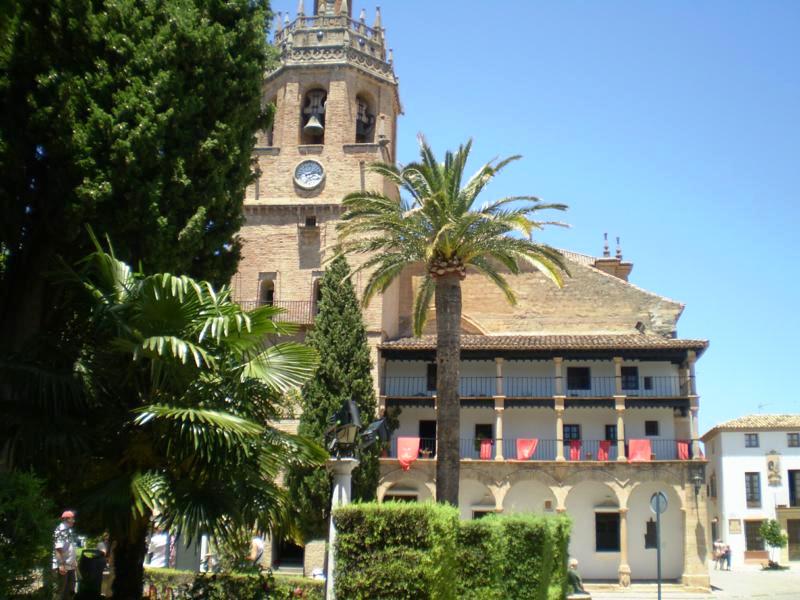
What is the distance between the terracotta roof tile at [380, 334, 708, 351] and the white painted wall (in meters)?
20.0

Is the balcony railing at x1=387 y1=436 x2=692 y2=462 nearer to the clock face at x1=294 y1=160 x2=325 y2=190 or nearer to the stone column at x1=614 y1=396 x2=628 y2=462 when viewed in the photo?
the stone column at x1=614 y1=396 x2=628 y2=462

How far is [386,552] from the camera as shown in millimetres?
10641

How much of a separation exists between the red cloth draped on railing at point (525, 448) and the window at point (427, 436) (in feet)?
10.4

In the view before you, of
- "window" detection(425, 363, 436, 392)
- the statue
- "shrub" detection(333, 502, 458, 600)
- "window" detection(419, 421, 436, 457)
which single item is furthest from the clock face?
"shrub" detection(333, 502, 458, 600)

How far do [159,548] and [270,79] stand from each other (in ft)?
63.1

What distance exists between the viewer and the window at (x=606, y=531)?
32.2 m

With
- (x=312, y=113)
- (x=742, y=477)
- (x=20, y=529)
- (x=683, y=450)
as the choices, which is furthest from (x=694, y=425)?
(x=20, y=529)

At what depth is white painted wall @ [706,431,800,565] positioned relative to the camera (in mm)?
48406

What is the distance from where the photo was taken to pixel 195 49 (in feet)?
46.2

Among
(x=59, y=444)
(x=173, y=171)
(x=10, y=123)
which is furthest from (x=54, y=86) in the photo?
(x=59, y=444)

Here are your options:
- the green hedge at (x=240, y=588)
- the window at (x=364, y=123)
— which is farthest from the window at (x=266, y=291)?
the green hedge at (x=240, y=588)

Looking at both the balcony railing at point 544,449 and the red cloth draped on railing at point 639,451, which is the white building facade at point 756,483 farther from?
the red cloth draped on railing at point 639,451

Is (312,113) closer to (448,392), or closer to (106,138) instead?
(448,392)

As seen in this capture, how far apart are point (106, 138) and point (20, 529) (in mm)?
6914
